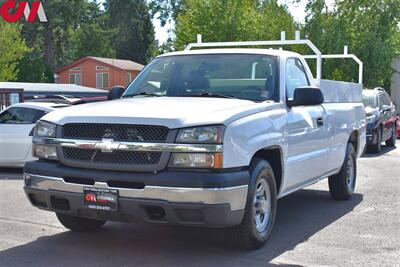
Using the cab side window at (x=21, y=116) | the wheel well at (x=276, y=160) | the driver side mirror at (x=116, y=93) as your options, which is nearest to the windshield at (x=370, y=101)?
the cab side window at (x=21, y=116)

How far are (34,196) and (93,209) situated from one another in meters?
0.72

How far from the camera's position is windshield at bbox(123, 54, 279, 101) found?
20.9ft

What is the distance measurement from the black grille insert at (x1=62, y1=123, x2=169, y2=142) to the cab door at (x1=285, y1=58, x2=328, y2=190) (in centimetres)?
167

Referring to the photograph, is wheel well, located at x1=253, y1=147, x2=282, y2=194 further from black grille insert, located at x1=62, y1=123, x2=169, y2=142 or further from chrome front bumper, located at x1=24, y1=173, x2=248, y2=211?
black grille insert, located at x1=62, y1=123, x2=169, y2=142

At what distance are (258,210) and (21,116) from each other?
685cm

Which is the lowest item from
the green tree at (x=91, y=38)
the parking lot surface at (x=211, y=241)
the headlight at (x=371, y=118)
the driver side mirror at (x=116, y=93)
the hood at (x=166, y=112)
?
the parking lot surface at (x=211, y=241)

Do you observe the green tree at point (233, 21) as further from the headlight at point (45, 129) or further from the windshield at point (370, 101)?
the headlight at point (45, 129)

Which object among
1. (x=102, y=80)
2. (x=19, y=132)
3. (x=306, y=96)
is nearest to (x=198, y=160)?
(x=306, y=96)

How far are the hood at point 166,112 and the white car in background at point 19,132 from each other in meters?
5.58

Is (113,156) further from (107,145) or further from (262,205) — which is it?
(262,205)

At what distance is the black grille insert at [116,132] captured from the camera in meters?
5.23

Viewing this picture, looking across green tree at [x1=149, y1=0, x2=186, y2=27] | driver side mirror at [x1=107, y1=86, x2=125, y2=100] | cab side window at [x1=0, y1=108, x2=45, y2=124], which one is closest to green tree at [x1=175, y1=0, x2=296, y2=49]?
cab side window at [x1=0, y1=108, x2=45, y2=124]

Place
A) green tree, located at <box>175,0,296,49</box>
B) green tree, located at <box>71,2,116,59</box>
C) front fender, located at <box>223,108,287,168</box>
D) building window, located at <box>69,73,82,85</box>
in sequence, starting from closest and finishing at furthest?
front fender, located at <box>223,108,287,168</box>
green tree, located at <box>175,0,296,49</box>
building window, located at <box>69,73,82,85</box>
green tree, located at <box>71,2,116,59</box>

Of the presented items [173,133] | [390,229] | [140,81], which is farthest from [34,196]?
[390,229]
